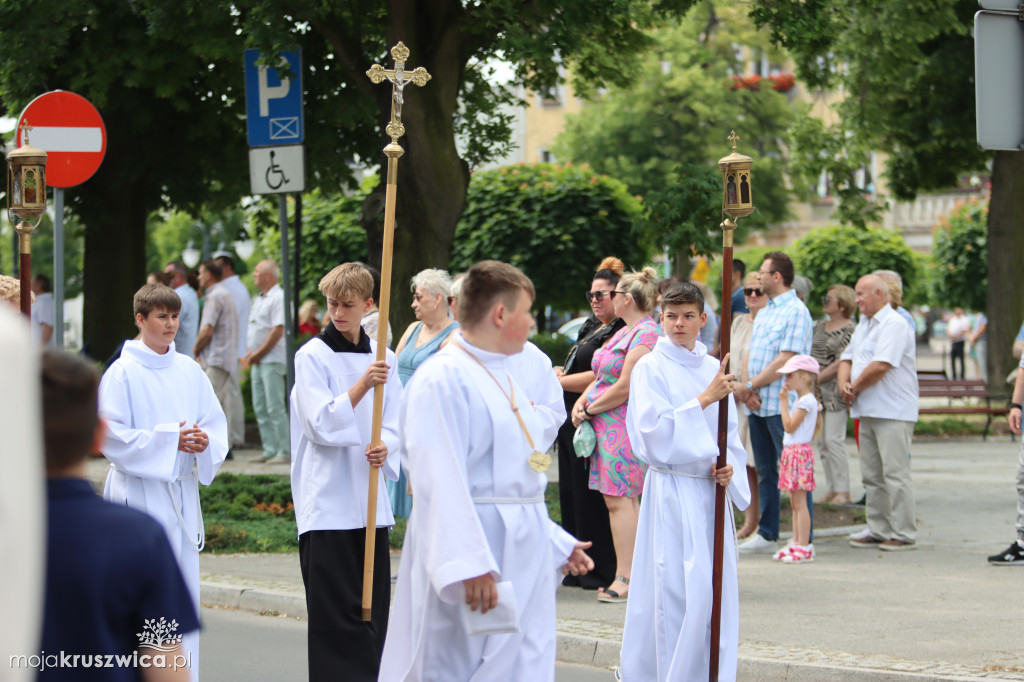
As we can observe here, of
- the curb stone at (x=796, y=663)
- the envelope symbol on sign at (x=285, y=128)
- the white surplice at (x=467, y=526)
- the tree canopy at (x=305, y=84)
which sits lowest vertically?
the curb stone at (x=796, y=663)

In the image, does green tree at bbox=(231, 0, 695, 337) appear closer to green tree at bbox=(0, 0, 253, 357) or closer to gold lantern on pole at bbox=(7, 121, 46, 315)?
green tree at bbox=(0, 0, 253, 357)

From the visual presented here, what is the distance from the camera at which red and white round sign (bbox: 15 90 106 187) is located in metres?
8.69

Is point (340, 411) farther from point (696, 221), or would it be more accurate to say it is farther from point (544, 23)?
point (696, 221)

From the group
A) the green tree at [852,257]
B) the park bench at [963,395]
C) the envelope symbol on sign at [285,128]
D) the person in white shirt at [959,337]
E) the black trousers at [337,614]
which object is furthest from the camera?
the person in white shirt at [959,337]

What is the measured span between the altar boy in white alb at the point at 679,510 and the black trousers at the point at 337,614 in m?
1.27

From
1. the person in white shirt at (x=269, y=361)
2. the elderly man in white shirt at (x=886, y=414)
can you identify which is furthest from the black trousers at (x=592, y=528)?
the person in white shirt at (x=269, y=361)

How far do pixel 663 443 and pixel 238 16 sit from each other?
8.14 m

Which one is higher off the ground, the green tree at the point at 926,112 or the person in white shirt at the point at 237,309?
the green tree at the point at 926,112

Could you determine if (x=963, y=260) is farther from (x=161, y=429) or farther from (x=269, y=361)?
(x=161, y=429)

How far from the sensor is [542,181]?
74.4 ft

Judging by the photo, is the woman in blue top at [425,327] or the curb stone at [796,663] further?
the woman in blue top at [425,327]

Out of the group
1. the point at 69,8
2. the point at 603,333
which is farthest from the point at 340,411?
the point at 69,8

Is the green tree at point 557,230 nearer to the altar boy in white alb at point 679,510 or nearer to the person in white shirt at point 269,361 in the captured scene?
the person in white shirt at point 269,361

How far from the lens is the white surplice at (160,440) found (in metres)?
5.92
